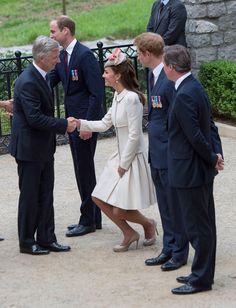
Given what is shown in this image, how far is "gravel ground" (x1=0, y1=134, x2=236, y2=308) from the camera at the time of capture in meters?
7.40

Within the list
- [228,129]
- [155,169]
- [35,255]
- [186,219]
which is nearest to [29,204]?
[35,255]

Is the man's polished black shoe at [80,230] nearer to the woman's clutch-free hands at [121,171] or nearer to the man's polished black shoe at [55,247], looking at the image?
the man's polished black shoe at [55,247]

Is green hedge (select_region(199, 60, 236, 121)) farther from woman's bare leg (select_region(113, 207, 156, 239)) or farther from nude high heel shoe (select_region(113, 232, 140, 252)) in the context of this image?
nude high heel shoe (select_region(113, 232, 140, 252))

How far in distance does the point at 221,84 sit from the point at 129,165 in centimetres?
460

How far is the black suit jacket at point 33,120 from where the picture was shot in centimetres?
827

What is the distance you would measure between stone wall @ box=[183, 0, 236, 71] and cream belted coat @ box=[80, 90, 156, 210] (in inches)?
190

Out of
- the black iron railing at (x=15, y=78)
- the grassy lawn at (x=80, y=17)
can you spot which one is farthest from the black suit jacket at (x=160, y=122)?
the grassy lawn at (x=80, y=17)

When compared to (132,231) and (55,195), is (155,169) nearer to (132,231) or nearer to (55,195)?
(132,231)

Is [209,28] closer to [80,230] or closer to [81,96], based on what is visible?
[81,96]

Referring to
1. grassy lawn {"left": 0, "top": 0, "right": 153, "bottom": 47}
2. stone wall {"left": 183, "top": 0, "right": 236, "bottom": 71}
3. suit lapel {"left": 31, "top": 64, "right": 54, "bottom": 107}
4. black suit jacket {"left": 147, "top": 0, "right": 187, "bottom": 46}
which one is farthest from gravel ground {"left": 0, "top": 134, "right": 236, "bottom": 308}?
grassy lawn {"left": 0, "top": 0, "right": 153, "bottom": 47}

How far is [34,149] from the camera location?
8.38m

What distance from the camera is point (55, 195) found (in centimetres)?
1044

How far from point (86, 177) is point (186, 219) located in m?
2.03

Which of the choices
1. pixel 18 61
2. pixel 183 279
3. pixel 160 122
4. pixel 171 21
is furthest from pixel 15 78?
pixel 183 279
